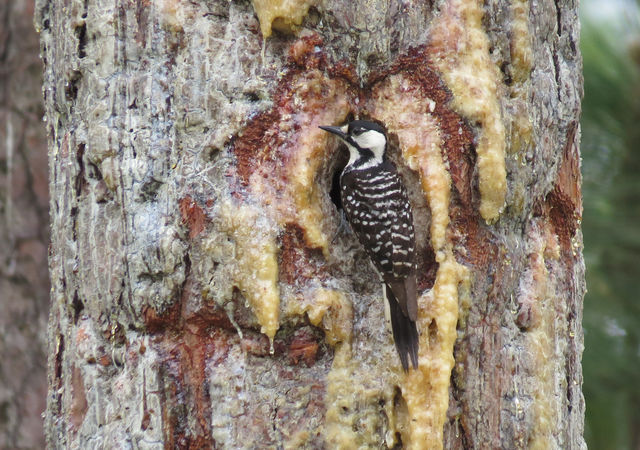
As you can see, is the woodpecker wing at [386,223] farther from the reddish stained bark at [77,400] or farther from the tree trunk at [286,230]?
the reddish stained bark at [77,400]

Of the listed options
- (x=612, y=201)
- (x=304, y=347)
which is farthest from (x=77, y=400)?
(x=612, y=201)

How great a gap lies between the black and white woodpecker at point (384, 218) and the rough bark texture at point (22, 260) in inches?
71.5

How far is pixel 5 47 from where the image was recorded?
13.3ft

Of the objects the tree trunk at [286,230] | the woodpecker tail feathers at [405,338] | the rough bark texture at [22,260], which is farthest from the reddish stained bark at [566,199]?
the rough bark texture at [22,260]

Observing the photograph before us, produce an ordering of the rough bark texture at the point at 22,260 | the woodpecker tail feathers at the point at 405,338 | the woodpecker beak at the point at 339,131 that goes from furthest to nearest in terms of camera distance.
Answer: the rough bark texture at the point at 22,260, the woodpecker beak at the point at 339,131, the woodpecker tail feathers at the point at 405,338

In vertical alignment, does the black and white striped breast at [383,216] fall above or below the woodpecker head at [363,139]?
below

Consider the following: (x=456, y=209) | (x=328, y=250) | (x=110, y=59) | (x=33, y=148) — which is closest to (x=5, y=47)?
(x=33, y=148)

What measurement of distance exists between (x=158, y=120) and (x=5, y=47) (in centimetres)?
190

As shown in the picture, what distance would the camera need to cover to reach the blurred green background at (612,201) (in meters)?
4.50

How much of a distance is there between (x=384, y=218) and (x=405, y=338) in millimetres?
425

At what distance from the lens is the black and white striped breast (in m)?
2.59

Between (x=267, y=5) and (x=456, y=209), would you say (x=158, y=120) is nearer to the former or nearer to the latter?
(x=267, y=5)

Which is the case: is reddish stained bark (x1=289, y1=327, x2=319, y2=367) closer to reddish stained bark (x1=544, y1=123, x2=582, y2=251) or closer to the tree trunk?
the tree trunk

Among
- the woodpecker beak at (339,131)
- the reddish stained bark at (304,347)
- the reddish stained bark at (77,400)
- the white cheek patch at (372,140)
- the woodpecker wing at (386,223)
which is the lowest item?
the reddish stained bark at (77,400)
